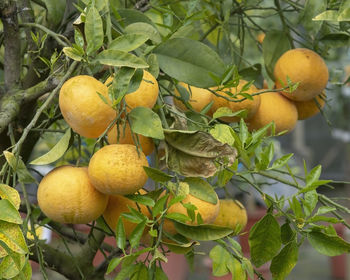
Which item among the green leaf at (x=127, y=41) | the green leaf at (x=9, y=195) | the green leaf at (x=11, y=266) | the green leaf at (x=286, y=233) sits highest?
the green leaf at (x=127, y=41)

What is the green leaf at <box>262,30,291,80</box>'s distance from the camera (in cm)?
93

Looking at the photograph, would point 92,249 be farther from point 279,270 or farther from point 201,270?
point 201,270

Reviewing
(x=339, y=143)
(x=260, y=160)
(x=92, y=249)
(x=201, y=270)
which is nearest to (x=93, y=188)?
(x=260, y=160)

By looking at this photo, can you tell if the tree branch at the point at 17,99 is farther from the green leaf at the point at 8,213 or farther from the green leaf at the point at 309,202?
the green leaf at the point at 309,202

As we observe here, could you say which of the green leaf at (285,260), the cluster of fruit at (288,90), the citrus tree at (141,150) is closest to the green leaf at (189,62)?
the citrus tree at (141,150)

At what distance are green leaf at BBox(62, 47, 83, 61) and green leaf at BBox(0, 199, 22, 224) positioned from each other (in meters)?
0.15

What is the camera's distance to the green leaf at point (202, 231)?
61 centimetres

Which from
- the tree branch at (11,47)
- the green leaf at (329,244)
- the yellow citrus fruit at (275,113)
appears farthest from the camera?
the yellow citrus fruit at (275,113)

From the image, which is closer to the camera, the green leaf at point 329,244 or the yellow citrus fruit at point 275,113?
the green leaf at point 329,244

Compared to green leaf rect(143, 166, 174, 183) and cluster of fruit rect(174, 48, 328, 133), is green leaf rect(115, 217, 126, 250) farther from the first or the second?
cluster of fruit rect(174, 48, 328, 133)

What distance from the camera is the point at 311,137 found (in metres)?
6.75

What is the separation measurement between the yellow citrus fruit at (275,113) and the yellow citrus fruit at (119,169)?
328 mm

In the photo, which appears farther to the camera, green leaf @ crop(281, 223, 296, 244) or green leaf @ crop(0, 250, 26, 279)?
green leaf @ crop(281, 223, 296, 244)

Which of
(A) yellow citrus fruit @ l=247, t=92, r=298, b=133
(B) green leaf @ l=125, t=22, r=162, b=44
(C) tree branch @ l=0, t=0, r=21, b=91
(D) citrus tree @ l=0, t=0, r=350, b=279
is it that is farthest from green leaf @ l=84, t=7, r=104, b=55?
(A) yellow citrus fruit @ l=247, t=92, r=298, b=133
